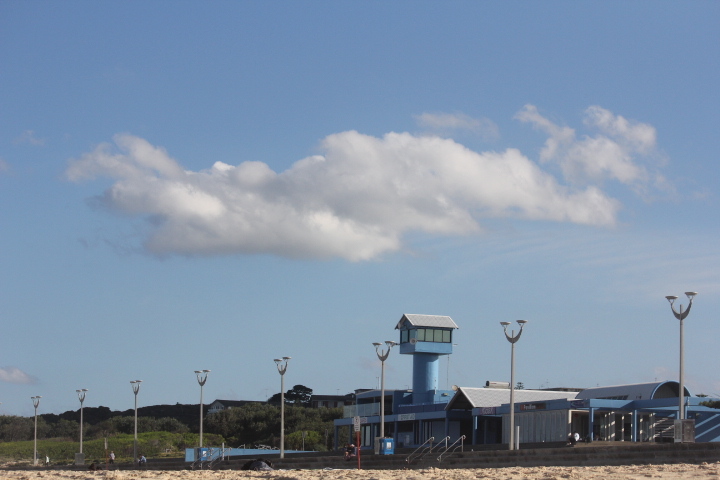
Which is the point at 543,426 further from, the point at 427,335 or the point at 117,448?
the point at 117,448

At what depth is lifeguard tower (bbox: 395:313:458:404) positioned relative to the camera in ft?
204

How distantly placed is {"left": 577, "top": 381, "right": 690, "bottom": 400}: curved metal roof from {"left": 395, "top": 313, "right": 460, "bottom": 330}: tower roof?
1426 cm

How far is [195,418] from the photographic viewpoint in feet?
384

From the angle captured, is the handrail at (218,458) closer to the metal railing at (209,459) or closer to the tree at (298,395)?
the metal railing at (209,459)

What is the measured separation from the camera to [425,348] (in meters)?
62.0

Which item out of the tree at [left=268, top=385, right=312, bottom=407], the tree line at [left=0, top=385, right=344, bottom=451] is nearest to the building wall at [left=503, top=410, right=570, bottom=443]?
the tree line at [left=0, top=385, right=344, bottom=451]

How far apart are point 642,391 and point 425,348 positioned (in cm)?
1775

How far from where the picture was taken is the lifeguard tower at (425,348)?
62.1 m

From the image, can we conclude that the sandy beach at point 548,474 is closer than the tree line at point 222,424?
Yes

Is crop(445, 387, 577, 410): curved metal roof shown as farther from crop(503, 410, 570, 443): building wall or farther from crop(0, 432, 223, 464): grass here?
crop(0, 432, 223, 464): grass

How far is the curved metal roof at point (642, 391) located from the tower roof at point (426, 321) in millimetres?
14259

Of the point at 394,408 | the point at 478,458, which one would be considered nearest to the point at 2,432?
the point at 394,408

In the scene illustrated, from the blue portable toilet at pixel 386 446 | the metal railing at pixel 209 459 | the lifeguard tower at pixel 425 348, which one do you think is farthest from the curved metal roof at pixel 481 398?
the metal railing at pixel 209 459

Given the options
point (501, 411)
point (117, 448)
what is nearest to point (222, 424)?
point (117, 448)
